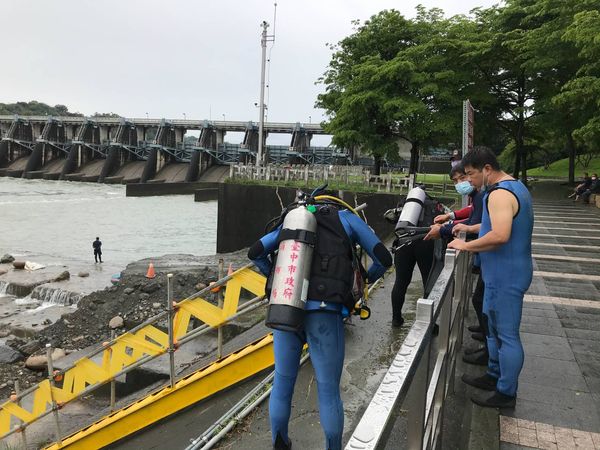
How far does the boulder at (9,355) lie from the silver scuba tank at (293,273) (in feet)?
36.3

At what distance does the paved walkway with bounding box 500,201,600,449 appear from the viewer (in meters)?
2.83

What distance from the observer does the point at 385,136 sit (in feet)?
73.6

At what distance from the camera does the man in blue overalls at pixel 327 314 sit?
2.61 m

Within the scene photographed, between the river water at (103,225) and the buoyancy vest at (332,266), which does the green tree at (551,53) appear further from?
the river water at (103,225)

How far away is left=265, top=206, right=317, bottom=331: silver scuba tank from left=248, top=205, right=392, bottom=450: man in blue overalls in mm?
70

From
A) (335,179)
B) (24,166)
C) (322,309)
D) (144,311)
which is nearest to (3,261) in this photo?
(144,311)

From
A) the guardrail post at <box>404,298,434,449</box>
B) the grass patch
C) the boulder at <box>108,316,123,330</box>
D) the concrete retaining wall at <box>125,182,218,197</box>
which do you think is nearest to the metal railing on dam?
the concrete retaining wall at <box>125,182,218,197</box>

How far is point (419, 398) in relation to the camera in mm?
1604

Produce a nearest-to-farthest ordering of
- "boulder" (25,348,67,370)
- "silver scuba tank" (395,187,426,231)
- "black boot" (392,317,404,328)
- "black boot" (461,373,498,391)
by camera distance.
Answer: "black boot" (461,373,498,391)
"silver scuba tank" (395,187,426,231)
"black boot" (392,317,404,328)
"boulder" (25,348,67,370)

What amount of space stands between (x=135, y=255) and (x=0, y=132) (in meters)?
61.4

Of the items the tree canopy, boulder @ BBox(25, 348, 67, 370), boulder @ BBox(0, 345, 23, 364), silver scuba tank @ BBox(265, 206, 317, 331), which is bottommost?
boulder @ BBox(0, 345, 23, 364)

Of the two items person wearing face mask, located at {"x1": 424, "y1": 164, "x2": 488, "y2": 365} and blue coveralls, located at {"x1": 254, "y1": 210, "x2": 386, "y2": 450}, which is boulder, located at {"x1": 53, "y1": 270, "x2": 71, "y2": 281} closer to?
person wearing face mask, located at {"x1": 424, "y1": 164, "x2": 488, "y2": 365}

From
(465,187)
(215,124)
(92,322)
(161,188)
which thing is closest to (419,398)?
(465,187)

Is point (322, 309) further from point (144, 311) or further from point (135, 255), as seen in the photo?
point (135, 255)
